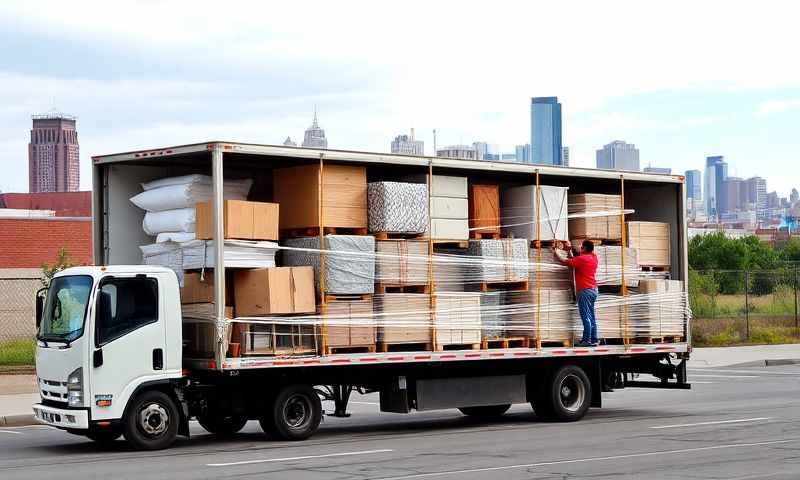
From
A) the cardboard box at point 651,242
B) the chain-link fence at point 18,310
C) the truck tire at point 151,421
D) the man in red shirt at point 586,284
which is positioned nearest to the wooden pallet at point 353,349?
the truck tire at point 151,421

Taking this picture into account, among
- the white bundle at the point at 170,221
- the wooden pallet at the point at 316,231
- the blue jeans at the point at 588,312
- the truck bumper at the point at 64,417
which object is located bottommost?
the truck bumper at the point at 64,417

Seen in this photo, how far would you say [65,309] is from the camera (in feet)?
48.5

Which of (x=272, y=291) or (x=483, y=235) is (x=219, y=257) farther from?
(x=483, y=235)

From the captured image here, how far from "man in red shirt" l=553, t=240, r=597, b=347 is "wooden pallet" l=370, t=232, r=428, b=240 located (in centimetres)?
257

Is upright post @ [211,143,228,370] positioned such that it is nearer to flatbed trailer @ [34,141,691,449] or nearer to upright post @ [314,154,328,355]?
flatbed trailer @ [34,141,691,449]

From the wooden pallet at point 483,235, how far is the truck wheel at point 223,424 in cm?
427

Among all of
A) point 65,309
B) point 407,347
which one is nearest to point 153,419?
point 65,309

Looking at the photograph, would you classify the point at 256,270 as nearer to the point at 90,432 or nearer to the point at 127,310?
the point at 127,310

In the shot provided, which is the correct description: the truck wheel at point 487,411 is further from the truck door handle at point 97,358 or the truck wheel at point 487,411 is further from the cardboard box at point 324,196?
the truck door handle at point 97,358

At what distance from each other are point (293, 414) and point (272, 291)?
1.77 metres

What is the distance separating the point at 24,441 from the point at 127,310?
3.33m

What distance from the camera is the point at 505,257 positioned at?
17.7 meters

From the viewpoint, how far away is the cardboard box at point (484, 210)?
17.7 meters

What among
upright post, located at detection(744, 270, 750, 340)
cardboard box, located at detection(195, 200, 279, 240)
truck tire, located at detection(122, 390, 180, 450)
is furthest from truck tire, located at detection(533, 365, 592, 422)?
upright post, located at detection(744, 270, 750, 340)
